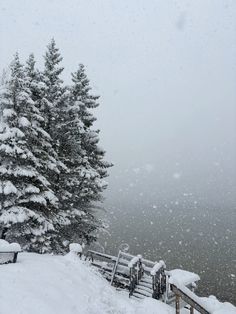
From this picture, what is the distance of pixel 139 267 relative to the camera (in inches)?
709

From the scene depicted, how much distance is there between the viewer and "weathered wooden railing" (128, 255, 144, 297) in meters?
16.7

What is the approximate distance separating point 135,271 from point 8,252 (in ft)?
21.6

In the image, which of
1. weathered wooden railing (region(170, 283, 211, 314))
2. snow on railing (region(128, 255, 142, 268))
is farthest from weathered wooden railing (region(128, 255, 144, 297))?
weathered wooden railing (region(170, 283, 211, 314))

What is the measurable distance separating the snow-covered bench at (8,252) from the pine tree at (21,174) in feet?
11.8

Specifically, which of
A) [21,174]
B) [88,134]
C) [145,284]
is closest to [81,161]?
[88,134]

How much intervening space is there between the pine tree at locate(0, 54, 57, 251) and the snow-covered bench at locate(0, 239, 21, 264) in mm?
3594

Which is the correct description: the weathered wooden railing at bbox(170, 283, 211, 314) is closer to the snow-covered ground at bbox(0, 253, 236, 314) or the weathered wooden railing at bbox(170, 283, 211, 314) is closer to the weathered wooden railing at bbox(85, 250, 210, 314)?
the snow-covered ground at bbox(0, 253, 236, 314)

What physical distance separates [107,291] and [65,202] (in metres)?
9.26

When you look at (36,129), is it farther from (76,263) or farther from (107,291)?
(107,291)

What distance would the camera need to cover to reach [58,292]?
36.8ft

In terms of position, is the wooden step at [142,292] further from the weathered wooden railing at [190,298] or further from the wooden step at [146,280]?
the weathered wooden railing at [190,298]

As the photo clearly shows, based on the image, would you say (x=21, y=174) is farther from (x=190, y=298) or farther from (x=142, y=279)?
(x=190, y=298)

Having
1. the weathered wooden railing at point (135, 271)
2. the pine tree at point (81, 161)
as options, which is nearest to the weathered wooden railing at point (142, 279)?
the weathered wooden railing at point (135, 271)

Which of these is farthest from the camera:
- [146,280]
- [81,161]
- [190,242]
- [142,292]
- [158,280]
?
[190,242]
